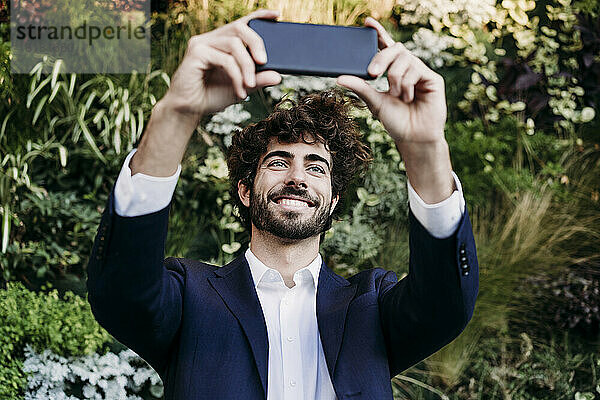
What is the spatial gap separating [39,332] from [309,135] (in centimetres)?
172

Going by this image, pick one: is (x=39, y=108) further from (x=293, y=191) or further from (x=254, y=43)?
(x=254, y=43)

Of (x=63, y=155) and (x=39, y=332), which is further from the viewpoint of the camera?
(x=63, y=155)

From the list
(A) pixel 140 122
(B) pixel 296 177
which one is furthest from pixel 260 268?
(A) pixel 140 122

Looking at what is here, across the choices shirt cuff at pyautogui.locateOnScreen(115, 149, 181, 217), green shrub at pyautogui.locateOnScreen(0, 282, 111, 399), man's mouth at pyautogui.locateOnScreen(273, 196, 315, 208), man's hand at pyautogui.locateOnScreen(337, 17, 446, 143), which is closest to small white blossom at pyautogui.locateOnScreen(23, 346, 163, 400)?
green shrub at pyautogui.locateOnScreen(0, 282, 111, 399)

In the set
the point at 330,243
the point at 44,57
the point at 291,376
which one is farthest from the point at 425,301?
the point at 44,57

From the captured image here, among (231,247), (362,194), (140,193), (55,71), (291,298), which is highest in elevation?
(140,193)

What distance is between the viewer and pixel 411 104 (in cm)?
142

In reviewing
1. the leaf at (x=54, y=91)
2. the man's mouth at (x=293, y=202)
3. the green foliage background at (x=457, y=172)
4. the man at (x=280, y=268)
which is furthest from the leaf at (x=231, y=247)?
the man's mouth at (x=293, y=202)

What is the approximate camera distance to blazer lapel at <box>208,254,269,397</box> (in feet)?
5.41

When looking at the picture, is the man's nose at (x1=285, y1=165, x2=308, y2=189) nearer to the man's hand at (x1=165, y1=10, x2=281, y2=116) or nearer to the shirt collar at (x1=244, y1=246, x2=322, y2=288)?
the shirt collar at (x1=244, y1=246, x2=322, y2=288)

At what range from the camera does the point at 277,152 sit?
6.27 ft

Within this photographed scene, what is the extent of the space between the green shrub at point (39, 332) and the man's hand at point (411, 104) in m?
2.01

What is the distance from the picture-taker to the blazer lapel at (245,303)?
165cm

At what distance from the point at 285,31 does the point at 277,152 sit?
602 millimetres
